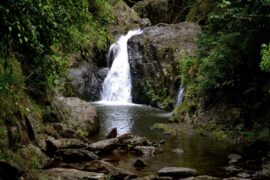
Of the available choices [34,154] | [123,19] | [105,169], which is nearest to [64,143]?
[105,169]

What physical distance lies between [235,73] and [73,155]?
7524mm

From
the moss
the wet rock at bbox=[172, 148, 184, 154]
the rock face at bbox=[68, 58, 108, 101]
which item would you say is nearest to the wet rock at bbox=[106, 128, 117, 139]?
the wet rock at bbox=[172, 148, 184, 154]

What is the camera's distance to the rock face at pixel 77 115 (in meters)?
14.6

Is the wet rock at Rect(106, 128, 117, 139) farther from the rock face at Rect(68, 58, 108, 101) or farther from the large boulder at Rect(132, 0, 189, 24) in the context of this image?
the large boulder at Rect(132, 0, 189, 24)

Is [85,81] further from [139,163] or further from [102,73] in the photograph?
[139,163]

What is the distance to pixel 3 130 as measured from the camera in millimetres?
8180

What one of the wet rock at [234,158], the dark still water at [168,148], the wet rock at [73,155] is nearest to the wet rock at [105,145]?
the dark still water at [168,148]

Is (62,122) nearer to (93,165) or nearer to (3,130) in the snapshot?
(93,165)

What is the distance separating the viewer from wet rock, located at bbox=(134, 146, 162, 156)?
13.1 m

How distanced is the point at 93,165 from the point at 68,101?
6.83 meters

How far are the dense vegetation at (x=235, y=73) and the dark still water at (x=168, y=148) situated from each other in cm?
145

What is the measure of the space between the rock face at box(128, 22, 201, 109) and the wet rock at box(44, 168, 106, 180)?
13.2m

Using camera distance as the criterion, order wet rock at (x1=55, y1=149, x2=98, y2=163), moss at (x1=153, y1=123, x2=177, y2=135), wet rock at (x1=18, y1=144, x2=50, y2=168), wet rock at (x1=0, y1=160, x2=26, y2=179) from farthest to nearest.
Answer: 1. moss at (x1=153, y1=123, x2=177, y2=135)
2. wet rock at (x1=55, y1=149, x2=98, y2=163)
3. wet rock at (x1=18, y1=144, x2=50, y2=168)
4. wet rock at (x1=0, y1=160, x2=26, y2=179)

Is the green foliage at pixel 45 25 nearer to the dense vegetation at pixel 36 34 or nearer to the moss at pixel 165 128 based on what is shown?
the dense vegetation at pixel 36 34
